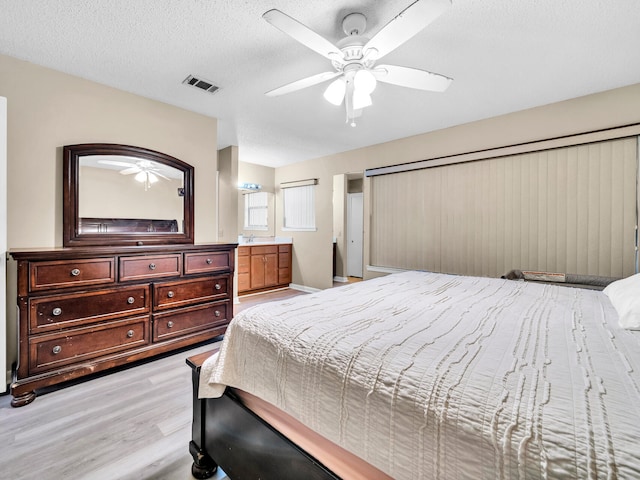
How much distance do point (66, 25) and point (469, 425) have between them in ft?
9.04

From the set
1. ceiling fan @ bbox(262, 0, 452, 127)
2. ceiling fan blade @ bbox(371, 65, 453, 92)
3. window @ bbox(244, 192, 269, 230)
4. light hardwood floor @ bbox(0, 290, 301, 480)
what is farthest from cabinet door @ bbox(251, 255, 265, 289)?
ceiling fan blade @ bbox(371, 65, 453, 92)

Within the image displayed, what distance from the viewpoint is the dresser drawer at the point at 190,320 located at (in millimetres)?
2518

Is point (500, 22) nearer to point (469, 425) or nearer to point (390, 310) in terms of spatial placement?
point (390, 310)

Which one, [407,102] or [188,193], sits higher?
[407,102]

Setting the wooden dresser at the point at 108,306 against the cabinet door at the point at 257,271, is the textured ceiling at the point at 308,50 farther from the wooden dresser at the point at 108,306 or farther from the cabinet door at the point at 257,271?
the cabinet door at the point at 257,271

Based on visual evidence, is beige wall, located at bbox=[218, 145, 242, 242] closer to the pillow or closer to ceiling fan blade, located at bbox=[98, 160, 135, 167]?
ceiling fan blade, located at bbox=[98, 160, 135, 167]

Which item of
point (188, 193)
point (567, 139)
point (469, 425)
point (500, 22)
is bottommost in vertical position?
point (469, 425)

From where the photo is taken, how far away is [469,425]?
2.09ft

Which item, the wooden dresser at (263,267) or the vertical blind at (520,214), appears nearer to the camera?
the vertical blind at (520,214)

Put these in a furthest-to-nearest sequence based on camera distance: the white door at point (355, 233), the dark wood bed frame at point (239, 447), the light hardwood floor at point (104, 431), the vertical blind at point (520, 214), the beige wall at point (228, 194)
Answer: the white door at point (355, 233), the beige wall at point (228, 194), the vertical blind at point (520, 214), the light hardwood floor at point (104, 431), the dark wood bed frame at point (239, 447)

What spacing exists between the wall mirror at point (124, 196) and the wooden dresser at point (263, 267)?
5.99 feet

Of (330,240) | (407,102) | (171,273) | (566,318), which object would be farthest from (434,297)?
(330,240)

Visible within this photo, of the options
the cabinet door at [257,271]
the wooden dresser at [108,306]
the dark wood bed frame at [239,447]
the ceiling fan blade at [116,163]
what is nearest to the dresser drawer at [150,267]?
the wooden dresser at [108,306]

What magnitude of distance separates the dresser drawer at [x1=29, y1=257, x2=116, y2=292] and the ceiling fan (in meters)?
1.80
